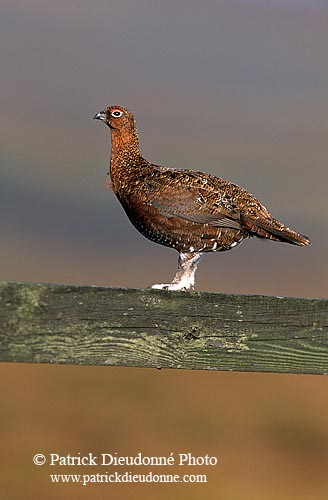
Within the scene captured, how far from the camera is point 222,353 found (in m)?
3.87

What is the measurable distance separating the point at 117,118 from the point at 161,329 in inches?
98.4

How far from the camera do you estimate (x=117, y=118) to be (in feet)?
19.4

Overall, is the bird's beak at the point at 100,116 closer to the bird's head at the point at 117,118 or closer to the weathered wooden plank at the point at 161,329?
the bird's head at the point at 117,118

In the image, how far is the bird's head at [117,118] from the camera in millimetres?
5895

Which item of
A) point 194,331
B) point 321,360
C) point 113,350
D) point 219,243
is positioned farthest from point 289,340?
point 219,243

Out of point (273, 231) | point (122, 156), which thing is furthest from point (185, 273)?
point (122, 156)

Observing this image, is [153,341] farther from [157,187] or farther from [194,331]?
[157,187]

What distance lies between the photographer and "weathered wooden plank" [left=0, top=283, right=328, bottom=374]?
11.6 ft

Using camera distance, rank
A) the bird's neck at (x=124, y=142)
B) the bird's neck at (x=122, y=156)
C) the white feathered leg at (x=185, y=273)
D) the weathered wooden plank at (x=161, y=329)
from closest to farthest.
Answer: the weathered wooden plank at (x=161, y=329) → the white feathered leg at (x=185, y=273) → the bird's neck at (x=122, y=156) → the bird's neck at (x=124, y=142)

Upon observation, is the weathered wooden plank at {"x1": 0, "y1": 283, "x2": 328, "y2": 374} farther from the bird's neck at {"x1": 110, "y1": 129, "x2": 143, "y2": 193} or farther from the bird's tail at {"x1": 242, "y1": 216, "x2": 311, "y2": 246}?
the bird's neck at {"x1": 110, "y1": 129, "x2": 143, "y2": 193}

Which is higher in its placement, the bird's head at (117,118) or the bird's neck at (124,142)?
the bird's head at (117,118)

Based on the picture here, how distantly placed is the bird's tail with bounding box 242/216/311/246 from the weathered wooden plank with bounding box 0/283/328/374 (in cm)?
164

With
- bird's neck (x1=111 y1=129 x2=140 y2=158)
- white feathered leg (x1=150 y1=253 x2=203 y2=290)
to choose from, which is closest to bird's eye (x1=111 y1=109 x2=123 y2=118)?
bird's neck (x1=111 y1=129 x2=140 y2=158)

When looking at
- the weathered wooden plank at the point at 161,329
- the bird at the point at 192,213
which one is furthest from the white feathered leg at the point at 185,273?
the weathered wooden plank at the point at 161,329
